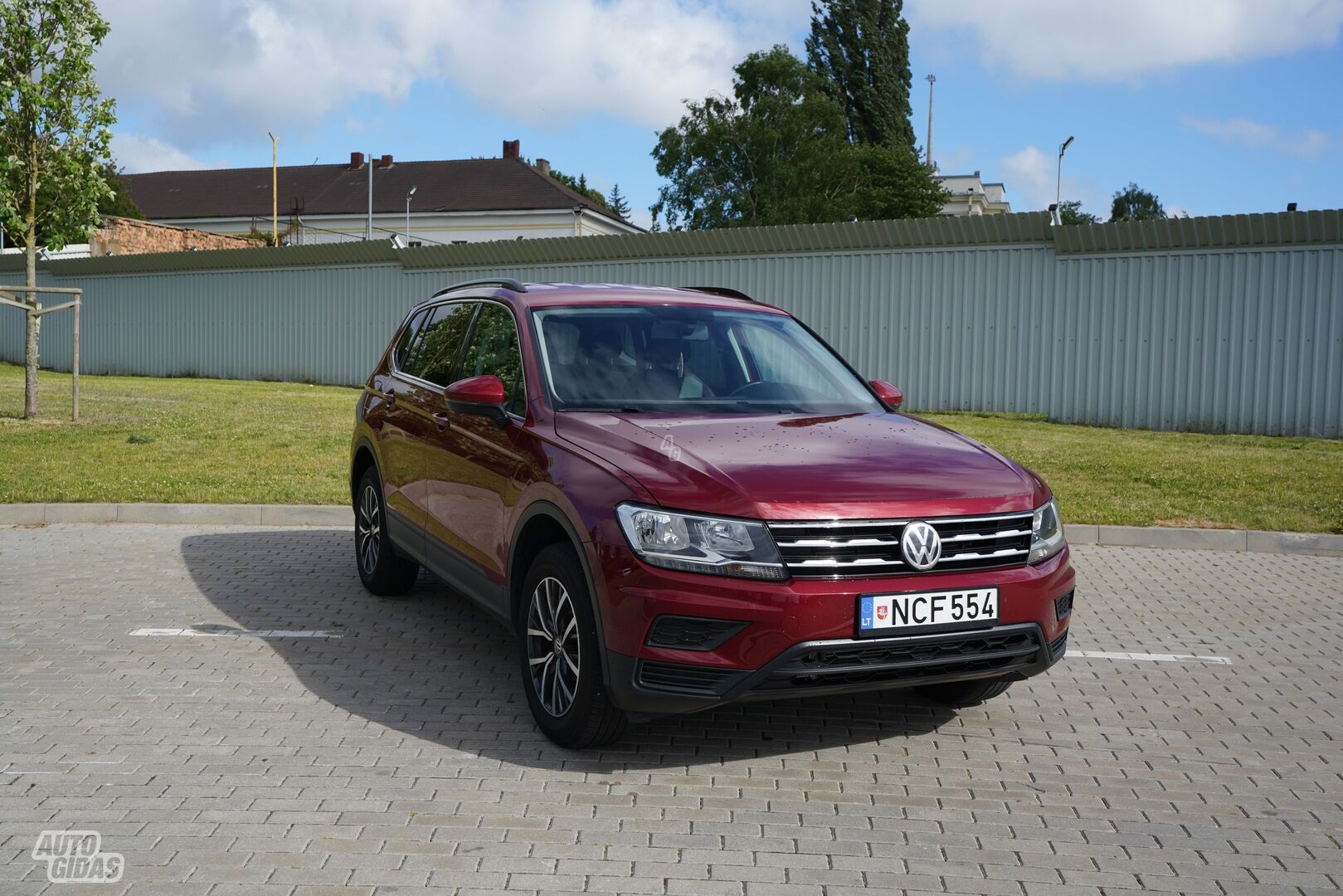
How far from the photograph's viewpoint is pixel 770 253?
22375 millimetres

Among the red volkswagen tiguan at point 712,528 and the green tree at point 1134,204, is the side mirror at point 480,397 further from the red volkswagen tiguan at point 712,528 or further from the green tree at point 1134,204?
the green tree at point 1134,204

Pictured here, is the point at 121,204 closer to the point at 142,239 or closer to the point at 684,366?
the point at 142,239

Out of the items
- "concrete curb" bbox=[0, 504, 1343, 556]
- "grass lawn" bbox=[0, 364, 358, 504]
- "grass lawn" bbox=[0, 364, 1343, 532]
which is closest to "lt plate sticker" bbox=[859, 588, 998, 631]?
"concrete curb" bbox=[0, 504, 1343, 556]

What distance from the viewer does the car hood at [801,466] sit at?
173 inches

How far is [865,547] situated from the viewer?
14.4ft

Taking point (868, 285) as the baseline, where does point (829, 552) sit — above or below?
below

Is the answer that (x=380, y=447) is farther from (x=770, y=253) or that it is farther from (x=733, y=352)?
(x=770, y=253)

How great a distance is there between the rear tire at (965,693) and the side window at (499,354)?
2.16m

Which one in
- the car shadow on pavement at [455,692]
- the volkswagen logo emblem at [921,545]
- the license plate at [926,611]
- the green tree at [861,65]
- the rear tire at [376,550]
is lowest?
the car shadow on pavement at [455,692]

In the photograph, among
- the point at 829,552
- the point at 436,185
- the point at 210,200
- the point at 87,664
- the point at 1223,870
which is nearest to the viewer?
the point at 1223,870

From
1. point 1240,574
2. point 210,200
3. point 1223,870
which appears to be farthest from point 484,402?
point 210,200

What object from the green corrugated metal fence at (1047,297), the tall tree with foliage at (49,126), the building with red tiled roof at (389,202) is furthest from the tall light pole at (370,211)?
the tall tree with foliage at (49,126)

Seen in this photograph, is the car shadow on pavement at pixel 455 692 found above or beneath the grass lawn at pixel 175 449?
beneath

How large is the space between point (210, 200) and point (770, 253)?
63338 mm
